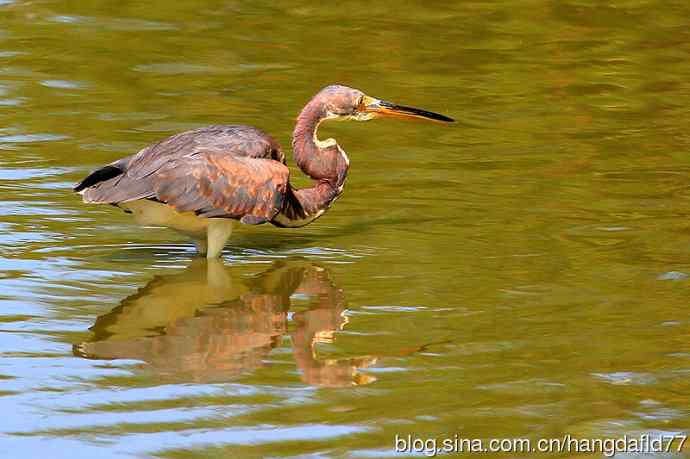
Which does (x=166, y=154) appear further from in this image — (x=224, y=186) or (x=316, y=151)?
(x=316, y=151)

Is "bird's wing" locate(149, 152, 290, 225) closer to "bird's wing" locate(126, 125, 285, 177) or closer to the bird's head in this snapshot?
"bird's wing" locate(126, 125, 285, 177)

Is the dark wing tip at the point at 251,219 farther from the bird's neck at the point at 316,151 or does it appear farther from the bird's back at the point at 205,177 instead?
the bird's neck at the point at 316,151

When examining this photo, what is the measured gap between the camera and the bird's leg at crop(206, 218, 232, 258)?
10797mm

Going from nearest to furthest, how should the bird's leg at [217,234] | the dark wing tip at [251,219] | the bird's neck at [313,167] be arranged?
the dark wing tip at [251,219], the bird's leg at [217,234], the bird's neck at [313,167]

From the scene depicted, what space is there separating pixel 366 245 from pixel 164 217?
4.93 feet

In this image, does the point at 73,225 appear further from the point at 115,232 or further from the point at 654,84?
the point at 654,84

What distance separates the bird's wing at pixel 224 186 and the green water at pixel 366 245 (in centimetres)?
45

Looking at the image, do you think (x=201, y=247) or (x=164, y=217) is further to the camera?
(x=201, y=247)

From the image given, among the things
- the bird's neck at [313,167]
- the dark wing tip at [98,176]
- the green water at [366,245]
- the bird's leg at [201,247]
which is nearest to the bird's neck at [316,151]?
the bird's neck at [313,167]

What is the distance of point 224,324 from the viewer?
941 centimetres

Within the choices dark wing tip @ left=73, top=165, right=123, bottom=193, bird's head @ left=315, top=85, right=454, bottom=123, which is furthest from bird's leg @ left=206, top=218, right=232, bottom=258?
bird's head @ left=315, top=85, right=454, bottom=123

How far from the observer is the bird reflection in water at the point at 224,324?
8.49 m

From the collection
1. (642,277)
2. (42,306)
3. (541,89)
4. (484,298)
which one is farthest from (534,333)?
(541,89)

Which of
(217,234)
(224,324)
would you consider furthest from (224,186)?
(224,324)
